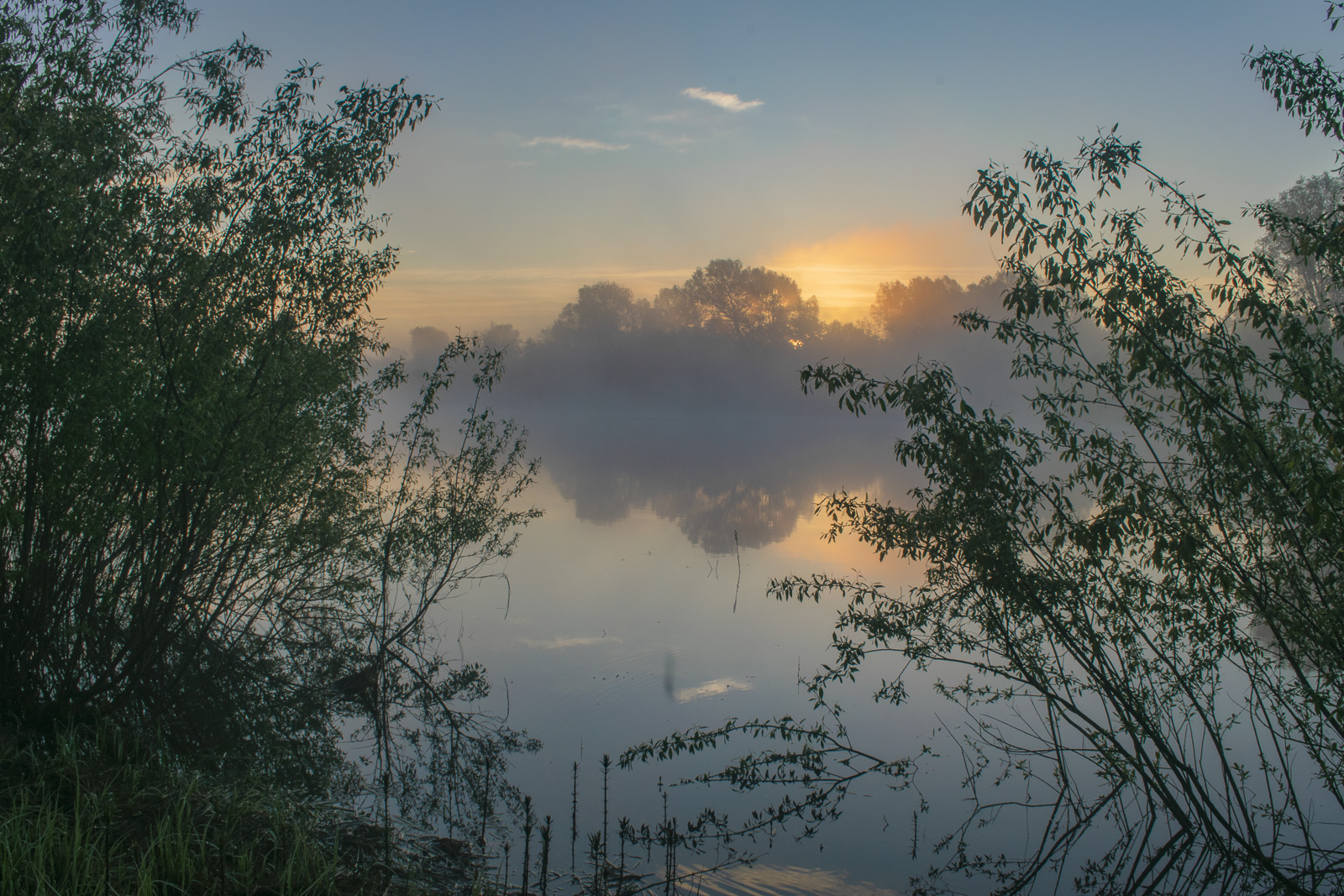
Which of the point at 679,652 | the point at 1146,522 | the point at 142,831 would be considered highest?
the point at 1146,522

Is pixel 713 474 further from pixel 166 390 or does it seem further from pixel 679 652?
pixel 166 390

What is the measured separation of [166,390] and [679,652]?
7.62m

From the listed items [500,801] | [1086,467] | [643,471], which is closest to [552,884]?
[500,801]

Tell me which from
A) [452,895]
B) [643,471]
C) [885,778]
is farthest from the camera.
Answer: [643,471]

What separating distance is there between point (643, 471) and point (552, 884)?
31.7m

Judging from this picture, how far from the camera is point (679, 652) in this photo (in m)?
11.7

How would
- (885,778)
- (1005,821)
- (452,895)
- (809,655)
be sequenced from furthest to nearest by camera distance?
1. (809,655)
2. (885,778)
3. (1005,821)
4. (452,895)

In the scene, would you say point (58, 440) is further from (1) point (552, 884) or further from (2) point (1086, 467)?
(2) point (1086, 467)

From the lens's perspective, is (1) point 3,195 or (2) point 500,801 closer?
(1) point 3,195

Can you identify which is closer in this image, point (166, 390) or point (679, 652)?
point (166, 390)

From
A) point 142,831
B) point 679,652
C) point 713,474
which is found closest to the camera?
point 142,831

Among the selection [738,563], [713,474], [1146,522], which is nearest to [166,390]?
[1146,522]

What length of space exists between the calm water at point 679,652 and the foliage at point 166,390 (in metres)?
1.19

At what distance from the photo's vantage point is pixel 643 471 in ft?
123
